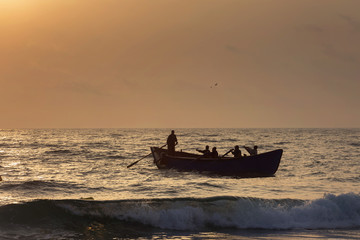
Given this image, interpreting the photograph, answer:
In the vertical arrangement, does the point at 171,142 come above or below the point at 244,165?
above

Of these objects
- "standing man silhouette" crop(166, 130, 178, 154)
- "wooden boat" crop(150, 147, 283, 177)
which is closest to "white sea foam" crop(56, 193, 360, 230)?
"wooden boat" crop(150, 147, 283, 177)

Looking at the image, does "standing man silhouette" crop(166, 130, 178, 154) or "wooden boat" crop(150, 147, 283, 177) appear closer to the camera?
"wooden boat" crop(150, 147, 283, 177)

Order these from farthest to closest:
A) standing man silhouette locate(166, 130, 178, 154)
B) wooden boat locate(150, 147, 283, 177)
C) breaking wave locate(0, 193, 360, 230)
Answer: standing man silhouette locate(166, 130, 178, 154) → wooden boat locate(150, 147, 283, 177) → breaking wave locate(0, 193, 360, 230)

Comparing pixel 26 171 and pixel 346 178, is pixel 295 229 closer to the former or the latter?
pixel 346 178

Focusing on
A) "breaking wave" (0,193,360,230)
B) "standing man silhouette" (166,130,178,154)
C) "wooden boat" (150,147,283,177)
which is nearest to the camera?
"breaking wave" (0,193,360,230)

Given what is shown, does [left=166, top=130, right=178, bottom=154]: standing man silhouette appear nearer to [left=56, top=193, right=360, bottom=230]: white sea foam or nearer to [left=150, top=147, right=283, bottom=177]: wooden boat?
[left=150, top=147, right=283, bottom=177]: wooden boat

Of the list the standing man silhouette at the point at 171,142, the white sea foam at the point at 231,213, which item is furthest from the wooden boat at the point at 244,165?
the white sea foam at the point at 231,213

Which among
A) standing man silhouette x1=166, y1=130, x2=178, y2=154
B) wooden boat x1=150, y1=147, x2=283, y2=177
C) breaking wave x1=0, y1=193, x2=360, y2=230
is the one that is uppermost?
standing man silhouette x1=166, y1=130, x2=178, y2=154

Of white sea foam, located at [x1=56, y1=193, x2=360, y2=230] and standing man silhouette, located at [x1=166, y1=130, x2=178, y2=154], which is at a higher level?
standing man silhouette, located at [x1=166, y1=130, x2=178, y2=154]

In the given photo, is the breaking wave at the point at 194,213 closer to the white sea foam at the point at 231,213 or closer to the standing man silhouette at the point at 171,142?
the white sea foam at the point at 231,213

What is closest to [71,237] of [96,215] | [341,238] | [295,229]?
[96,215]

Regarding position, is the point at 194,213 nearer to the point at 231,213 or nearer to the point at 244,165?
the point at 231,213

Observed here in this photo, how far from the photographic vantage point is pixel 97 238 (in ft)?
44.3

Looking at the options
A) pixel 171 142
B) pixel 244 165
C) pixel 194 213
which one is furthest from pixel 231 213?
pixel 171 142
